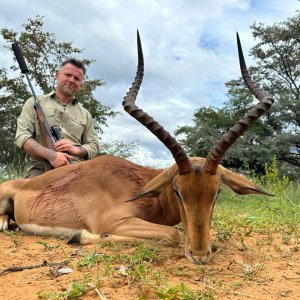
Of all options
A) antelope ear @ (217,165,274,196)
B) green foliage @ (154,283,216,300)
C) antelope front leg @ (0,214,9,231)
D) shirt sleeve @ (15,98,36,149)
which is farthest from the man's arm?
green foliage @ (154,283,216,300)

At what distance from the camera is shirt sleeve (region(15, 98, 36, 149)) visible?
7.11 metres

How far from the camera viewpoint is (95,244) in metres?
4.60

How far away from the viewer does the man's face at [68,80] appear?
25.2 feet

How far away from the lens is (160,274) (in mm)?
3375

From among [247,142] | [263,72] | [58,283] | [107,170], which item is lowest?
[58,283]

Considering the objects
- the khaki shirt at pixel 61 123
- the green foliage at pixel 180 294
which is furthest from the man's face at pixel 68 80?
the green foliage at pixel 180 294

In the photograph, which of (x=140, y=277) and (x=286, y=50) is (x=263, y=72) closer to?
(x=286, y=50)

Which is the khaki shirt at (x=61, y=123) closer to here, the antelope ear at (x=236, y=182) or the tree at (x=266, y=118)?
the antelope ear at (x=236, y=182)

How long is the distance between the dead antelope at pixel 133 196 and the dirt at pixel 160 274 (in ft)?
0.86

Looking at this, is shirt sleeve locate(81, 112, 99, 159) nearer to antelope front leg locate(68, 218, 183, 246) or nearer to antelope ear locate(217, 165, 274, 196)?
antelope front leg locate(68, 218, 183, 246)

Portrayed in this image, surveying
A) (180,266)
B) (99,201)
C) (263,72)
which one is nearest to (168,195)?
(99,201)

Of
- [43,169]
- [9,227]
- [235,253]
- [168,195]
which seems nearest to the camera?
[235,253]

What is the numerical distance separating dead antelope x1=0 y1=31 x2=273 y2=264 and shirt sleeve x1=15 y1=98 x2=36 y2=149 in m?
0.98

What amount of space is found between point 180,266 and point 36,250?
1.56 m
